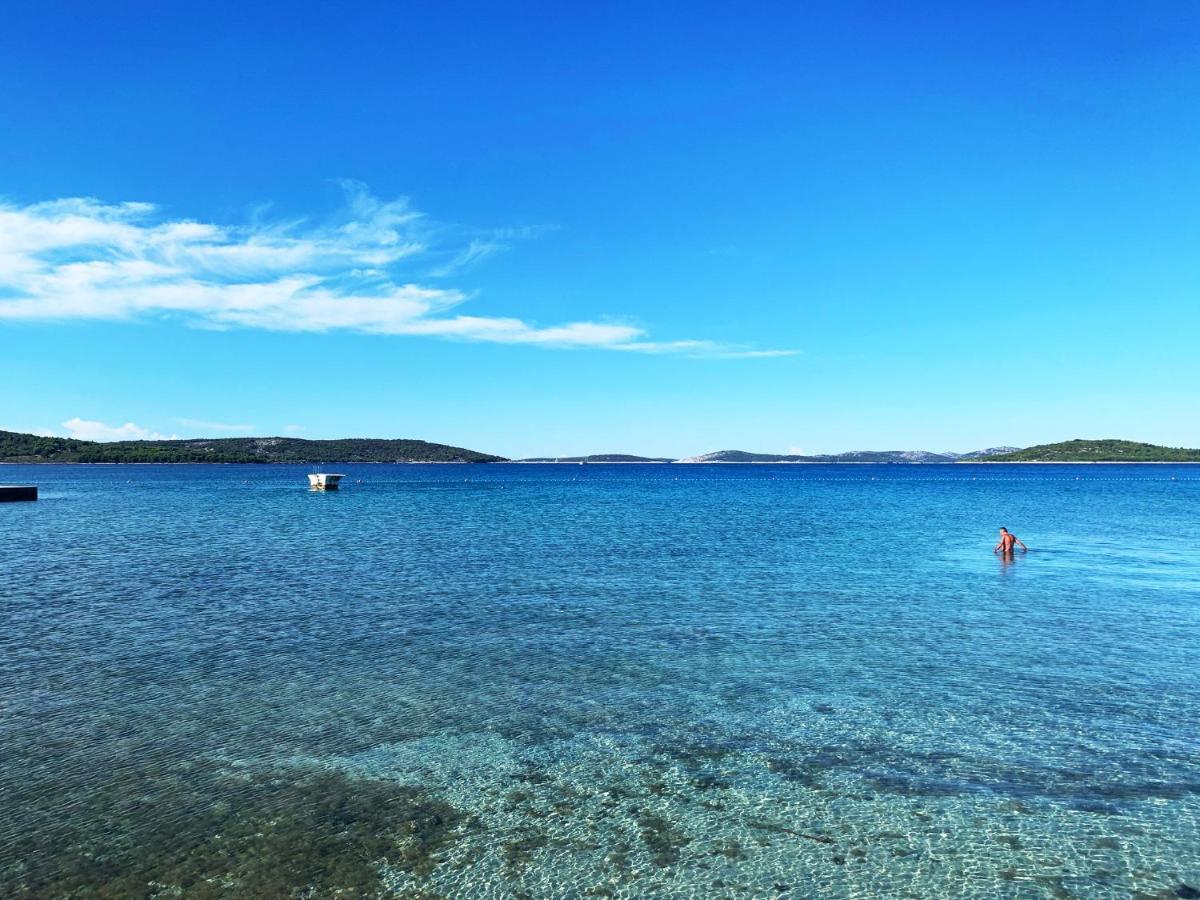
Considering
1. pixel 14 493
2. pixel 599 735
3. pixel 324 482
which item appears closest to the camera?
pixel 599 735

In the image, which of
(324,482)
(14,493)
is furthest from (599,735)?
(324,482)

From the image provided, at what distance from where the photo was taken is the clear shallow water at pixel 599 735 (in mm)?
9867

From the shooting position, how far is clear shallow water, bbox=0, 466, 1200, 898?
32.4ft

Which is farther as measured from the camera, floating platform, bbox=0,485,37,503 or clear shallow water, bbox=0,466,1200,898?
floating platform, bbox=0,485,37,503

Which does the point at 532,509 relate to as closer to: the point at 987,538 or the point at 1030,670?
the point at 987,538

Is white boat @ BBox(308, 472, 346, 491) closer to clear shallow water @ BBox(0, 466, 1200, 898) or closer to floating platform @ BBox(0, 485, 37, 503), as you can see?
floating platform @ BBox(0, 485, 37, 503)

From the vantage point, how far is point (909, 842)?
1039 centimetres

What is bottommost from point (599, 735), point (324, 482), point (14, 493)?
point (599, 735)

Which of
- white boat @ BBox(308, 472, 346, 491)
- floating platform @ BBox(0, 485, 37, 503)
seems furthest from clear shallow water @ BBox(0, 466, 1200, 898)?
white boat @ BBox(308, 472, 346, 491)

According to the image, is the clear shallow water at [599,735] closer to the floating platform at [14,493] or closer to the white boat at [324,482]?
the floating platform at [14,493]

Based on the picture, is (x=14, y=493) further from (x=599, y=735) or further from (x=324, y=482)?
(x=599, y=735)

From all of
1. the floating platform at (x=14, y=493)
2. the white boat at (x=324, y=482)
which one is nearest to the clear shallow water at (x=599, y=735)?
the floating platform at (x=14, y=493)

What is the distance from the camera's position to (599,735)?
14.3m

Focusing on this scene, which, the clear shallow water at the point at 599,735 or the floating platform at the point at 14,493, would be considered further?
the floating platform at the point at 14,493
